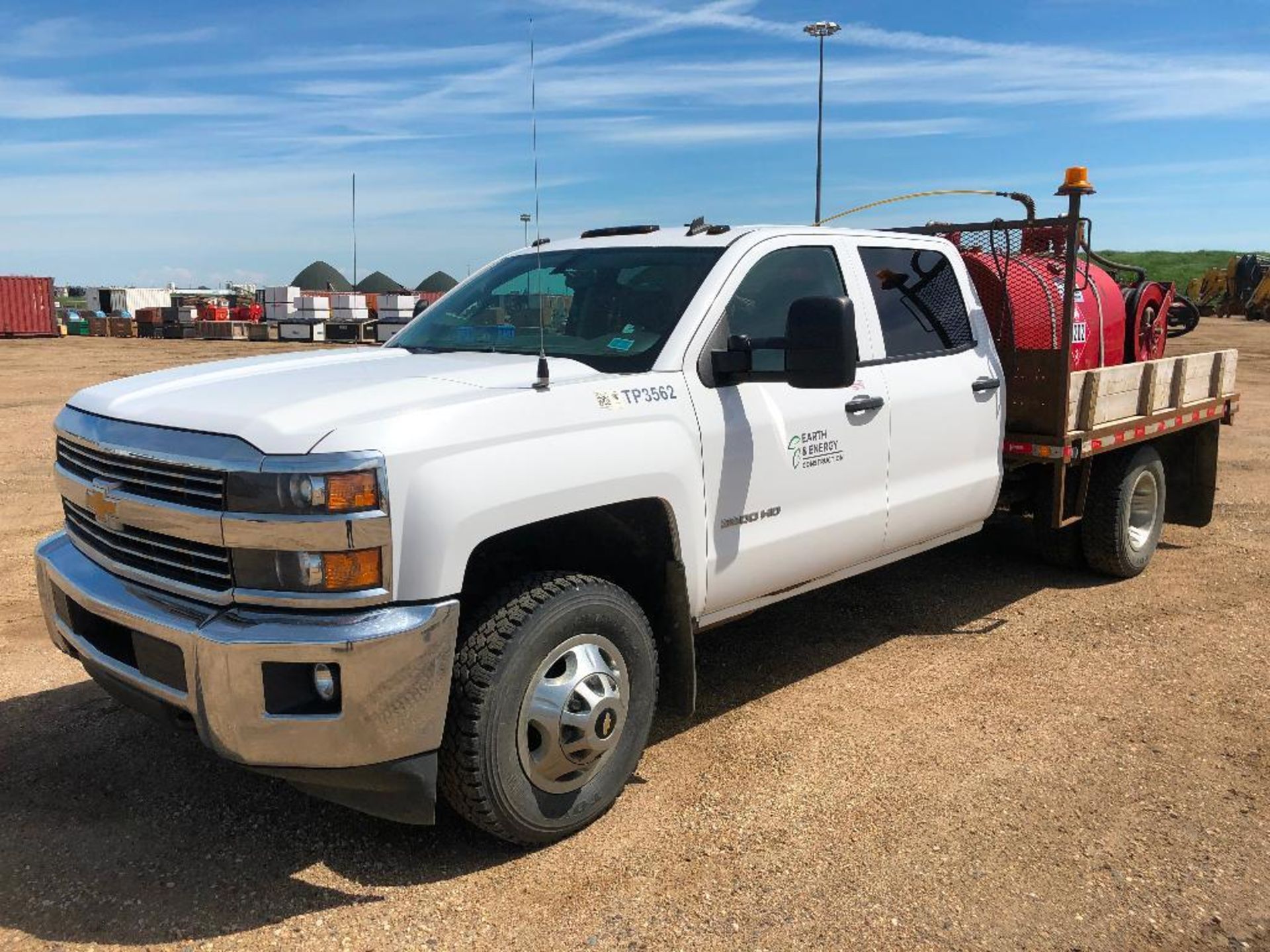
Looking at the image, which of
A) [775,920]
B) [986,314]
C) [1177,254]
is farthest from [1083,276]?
[1177,254]

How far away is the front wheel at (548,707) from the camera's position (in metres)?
3.02

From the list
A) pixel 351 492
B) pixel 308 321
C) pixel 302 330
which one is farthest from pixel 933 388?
pixel 308 321

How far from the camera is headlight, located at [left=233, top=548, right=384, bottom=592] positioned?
2.74 metres

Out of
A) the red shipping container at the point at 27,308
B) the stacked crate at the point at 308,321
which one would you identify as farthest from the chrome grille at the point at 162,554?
the red shipping container at the point at 27,308

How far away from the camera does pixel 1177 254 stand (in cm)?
8762

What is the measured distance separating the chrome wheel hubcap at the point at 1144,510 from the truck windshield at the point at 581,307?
3.86 metres

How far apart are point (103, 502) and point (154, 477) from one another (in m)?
0.29

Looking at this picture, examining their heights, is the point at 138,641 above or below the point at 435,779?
above

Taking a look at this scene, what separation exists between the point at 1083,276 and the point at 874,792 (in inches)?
149

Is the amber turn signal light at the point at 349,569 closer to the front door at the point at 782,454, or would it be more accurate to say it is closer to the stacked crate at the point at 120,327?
the front door at the point at 782,454

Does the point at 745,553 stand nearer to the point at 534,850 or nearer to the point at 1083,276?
the point at 534,850

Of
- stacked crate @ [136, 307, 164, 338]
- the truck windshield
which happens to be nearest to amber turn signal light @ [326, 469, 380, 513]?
the truck windshield

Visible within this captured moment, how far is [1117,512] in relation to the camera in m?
6.23

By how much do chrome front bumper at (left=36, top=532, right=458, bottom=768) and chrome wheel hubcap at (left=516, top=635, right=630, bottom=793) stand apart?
0.36 m
